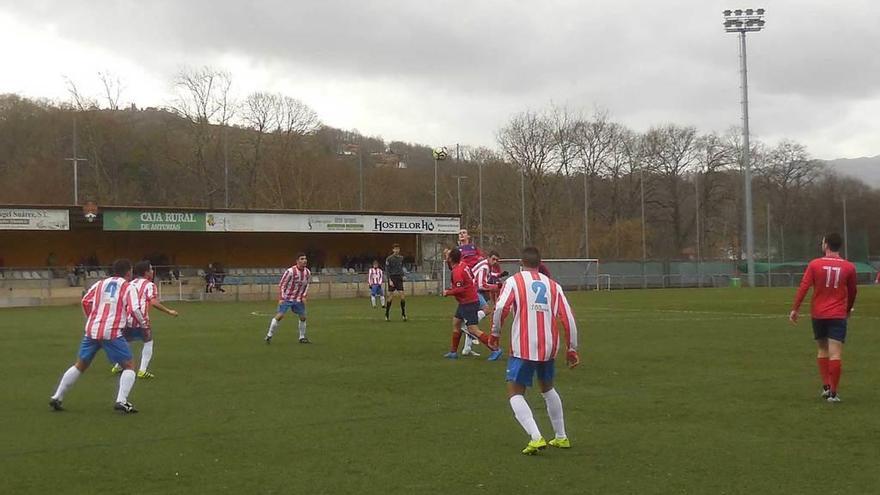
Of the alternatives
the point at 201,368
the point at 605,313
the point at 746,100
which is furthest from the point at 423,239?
the point at 201,368

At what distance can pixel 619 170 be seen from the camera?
8650 centimetres

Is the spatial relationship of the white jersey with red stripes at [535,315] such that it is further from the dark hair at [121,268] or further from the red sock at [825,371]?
the dark hair at [121,268]

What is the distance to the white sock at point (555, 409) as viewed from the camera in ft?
27.1

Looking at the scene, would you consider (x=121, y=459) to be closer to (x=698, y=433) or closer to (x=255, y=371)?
(x=698, y=433)

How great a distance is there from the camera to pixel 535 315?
26.6ft

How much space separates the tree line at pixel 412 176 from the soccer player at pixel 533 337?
5822cm

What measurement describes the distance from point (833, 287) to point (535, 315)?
184 inches

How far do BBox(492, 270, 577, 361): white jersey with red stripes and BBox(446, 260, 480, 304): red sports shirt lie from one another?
778 centimetres

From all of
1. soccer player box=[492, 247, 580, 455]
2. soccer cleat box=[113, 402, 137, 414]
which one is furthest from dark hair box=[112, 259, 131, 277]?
soccer player box=[492, 247, 580, 455]

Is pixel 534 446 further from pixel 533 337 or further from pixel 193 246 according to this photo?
pixel 193 246

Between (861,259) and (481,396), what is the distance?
70.0 metres

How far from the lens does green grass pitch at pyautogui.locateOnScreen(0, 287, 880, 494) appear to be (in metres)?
7.31

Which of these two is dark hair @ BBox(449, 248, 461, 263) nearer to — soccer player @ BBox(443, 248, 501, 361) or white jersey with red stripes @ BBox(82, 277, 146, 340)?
soccer player @ BBox(443, 248, 501, 361)

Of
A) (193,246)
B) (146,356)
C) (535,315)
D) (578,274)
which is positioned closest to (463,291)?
(146,356)
